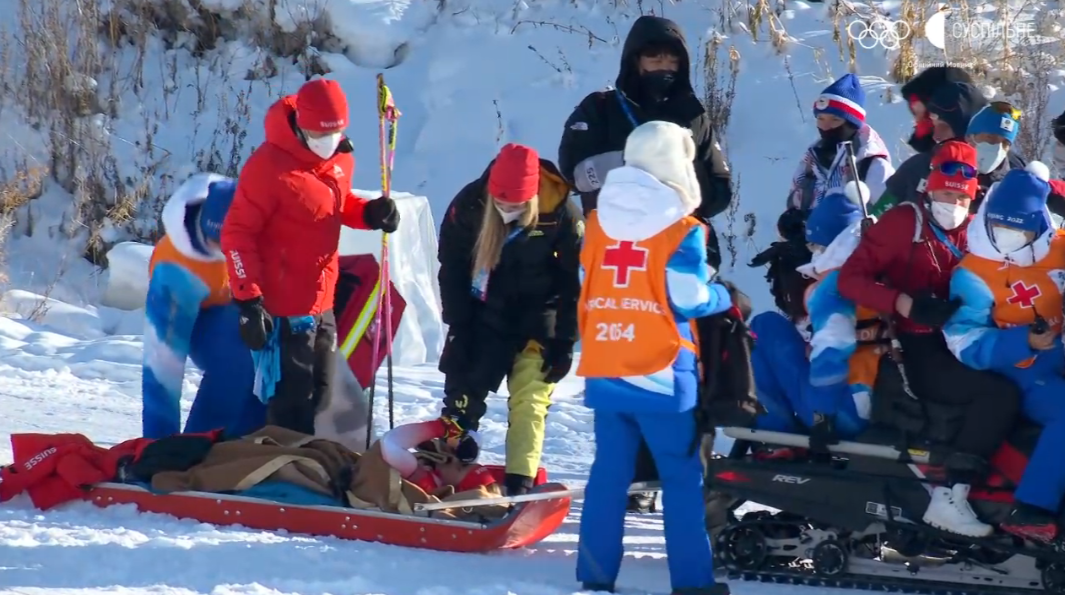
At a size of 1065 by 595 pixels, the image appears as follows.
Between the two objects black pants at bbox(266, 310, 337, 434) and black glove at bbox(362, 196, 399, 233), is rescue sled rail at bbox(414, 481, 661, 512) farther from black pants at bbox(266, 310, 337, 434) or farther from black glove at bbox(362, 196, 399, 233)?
black glove at bbox(362, 196, 399, 233)

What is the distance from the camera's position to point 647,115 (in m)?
6.45

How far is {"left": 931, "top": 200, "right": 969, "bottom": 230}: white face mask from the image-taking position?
552 cm

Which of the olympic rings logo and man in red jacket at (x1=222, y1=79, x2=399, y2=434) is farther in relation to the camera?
the olympic rings logo

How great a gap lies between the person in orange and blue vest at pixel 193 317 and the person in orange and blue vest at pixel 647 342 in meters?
2.20

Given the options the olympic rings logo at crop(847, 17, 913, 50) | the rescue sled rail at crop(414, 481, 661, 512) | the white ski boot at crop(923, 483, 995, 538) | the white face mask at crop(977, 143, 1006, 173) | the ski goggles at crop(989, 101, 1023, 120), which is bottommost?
the rescue sled rail at crop(414, 481, 661, 512)

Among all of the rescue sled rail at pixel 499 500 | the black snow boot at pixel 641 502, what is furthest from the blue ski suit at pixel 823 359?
the black snow boot at pixel 641 502

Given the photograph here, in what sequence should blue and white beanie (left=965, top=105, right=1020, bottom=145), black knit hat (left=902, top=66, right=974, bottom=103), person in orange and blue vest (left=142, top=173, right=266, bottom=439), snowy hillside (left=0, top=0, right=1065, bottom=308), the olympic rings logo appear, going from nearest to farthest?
blue and white beanie (left=965, top=105, right=1020, bottom=145), person in orange and blue vest (left=142, top=173, right=266, bottom=439), black knit hat (left=902, top=66, right=974, bottom=103), snowy hillside (left=0, top=0, right=1065, bottom=308), the olympic rings logo

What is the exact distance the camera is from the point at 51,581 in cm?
490

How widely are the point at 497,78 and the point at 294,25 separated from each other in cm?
215

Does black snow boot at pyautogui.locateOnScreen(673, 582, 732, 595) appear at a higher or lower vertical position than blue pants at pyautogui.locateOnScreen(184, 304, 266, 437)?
lower

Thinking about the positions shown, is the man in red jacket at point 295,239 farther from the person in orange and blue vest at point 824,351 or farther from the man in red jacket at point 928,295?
the man in red jacket at point 928,295

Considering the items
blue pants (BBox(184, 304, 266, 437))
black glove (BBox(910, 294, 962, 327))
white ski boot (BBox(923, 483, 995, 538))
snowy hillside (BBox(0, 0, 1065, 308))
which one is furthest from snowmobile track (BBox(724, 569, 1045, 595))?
snowy hillside (BBox(0, 0, 1065, 308))

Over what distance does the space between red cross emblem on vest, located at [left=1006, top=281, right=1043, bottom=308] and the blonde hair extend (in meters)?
1.90

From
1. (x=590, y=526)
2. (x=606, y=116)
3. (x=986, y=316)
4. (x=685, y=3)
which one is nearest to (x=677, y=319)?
(x=590, y=526)
